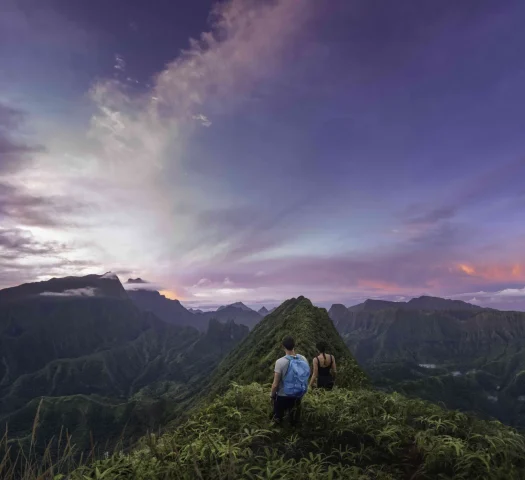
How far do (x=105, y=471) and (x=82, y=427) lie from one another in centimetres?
22407

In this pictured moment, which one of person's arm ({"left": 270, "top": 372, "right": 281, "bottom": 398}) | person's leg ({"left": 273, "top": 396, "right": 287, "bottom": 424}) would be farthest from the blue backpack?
person's leg ({"left": 273, "top": 396, "right": 287, "bottom": 424})

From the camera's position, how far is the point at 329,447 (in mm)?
9109

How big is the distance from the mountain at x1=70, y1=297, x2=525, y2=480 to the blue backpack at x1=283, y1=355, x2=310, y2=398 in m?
0.96

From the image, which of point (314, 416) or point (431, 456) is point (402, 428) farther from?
point (314, 416)

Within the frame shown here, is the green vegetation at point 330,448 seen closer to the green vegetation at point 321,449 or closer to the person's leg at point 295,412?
the green vegetation at point 321,449

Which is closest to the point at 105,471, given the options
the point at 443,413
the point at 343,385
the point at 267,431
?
the point at 267,431

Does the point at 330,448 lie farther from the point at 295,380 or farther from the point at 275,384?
the point at 275,384

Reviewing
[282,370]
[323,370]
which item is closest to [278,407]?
[282,370]

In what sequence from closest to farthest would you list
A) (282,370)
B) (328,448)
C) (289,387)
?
(328,448)
(289,387)
(282,370)

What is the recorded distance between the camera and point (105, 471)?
23.6 ft

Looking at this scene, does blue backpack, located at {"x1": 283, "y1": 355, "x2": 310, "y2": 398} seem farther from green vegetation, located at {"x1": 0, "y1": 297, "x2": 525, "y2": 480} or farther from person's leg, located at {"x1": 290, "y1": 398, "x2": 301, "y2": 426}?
green vegetation, located at {"x1": 0, "y1": 297, "x2": 525, "y2": 480}

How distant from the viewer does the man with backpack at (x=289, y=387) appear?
10.2 metres

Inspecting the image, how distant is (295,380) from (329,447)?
1861 mm

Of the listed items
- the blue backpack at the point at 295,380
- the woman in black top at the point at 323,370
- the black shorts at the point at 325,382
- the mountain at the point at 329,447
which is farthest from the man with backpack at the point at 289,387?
the black shorts at the point at 325,382
